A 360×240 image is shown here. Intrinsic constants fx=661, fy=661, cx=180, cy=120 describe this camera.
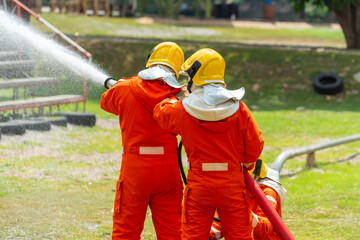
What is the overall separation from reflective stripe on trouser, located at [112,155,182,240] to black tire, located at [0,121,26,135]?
6.29 meters

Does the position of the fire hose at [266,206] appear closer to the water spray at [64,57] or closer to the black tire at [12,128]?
the water spray at [64,57]

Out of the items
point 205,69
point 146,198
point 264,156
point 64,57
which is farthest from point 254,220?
point 264,156

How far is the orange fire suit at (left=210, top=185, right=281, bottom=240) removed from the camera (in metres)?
5.04

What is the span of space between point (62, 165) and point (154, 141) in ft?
15.5

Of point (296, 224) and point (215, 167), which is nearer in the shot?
point (215, 167)

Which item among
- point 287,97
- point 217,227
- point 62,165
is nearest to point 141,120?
point 217,227

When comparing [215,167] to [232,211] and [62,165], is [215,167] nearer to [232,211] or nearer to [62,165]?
[232,211]

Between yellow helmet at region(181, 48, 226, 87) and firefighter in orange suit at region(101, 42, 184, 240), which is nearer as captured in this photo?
yellow helmet at region(181, 48, 226, 87)

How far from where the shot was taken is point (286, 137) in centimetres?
1250

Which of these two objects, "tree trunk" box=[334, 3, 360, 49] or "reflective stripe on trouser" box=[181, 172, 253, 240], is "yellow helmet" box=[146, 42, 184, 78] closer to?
"reflective stripe on trouser" box=[181, 172, 253, 240]

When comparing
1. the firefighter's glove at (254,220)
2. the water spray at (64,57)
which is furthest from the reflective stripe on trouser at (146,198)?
the water spray at (64,57)

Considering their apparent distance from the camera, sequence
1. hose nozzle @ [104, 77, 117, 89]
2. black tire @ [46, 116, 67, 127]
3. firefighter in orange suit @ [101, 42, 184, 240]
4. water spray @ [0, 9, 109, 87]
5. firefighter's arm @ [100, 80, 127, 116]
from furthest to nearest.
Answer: black tire @ [46, 116, 67, 127] < water spray @ [0, 9, 109, 87] < hose nozzle @ [104, 77, 117, 89] < firefighter's arm @ [100, 80, 127, 116] < firefighter in orange suit @ [101, 42, 184, 240]

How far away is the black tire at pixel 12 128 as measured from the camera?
10898 millimetres

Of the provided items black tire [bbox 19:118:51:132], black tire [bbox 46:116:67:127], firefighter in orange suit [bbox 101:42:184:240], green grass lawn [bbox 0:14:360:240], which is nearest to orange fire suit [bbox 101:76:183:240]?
firefighter in orange suit [bbox 101:42:184:240]
